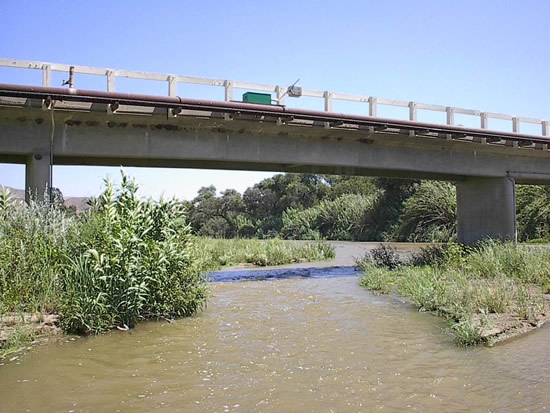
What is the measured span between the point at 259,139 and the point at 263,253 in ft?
23.5

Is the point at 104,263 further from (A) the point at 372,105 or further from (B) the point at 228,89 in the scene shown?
(A) the point at 372,105

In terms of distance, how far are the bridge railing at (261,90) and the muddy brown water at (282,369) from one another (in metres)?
7.55

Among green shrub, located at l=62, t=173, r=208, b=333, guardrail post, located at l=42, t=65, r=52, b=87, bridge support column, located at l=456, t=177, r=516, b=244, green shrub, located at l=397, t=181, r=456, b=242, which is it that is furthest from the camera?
green shrub, located at l=397, t=181, r=456, b=242

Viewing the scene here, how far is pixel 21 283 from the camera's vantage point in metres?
9.07

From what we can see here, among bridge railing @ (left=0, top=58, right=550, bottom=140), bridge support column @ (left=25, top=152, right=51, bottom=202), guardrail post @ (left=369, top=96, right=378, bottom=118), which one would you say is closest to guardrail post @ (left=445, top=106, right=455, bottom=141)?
bridge railing @ (left=0, top=58, right=550, bottom=140)

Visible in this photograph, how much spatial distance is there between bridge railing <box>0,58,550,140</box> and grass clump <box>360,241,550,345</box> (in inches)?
232

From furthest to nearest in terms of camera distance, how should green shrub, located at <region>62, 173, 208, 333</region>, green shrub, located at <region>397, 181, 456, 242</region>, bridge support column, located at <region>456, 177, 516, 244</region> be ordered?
green shrub, located at <region>397, 181, 456, 242</region> < bridge support column, located at <region>456, 177, 516, 244</region> < green shrub, located at <region>62, 173, 208, 333</region>

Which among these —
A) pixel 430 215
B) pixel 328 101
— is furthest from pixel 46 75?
pixel 430 215

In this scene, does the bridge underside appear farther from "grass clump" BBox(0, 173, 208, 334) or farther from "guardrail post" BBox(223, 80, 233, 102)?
"grass clump" BBox(0, 173, 208, 334)

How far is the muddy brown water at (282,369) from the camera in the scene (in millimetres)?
5680

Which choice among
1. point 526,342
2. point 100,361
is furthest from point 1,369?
point 526,342

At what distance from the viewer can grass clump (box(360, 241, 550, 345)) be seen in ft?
29.8

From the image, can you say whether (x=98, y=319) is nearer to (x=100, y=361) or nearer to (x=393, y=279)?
(x=100, y=361)

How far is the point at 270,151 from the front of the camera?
17.8m
